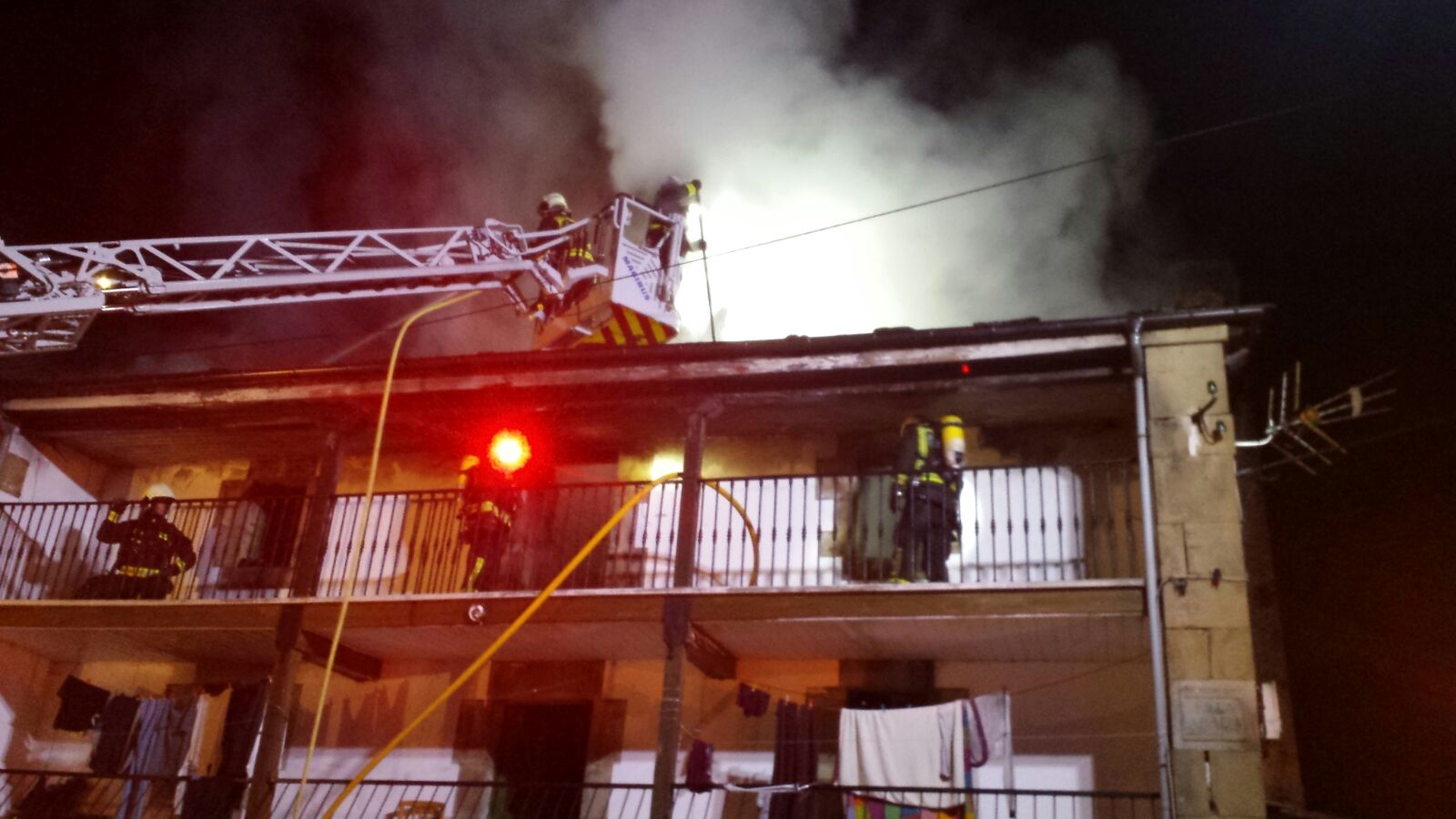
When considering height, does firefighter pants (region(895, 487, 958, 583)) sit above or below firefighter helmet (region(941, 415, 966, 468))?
below

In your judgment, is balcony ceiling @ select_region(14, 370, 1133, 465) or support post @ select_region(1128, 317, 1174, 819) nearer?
support post @ select_region(1128, 317, 1174, 819)

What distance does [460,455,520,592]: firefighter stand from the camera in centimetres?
1229

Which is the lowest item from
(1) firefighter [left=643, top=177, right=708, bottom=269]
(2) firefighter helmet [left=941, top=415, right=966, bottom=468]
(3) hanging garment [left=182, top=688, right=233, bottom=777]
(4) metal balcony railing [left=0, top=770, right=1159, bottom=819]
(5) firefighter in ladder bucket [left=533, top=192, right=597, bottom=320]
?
(4) metal balcony railing [left=0, top=770, right=1159, bottom=819]

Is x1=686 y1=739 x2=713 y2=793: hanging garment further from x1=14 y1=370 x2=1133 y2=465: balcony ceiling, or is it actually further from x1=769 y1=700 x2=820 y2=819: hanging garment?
x1=14 y1=370 x2=1133 y2=465: balcony ceiling

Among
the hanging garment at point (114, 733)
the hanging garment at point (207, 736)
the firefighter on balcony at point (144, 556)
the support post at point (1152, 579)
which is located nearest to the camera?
the support post at point (1152, 579)

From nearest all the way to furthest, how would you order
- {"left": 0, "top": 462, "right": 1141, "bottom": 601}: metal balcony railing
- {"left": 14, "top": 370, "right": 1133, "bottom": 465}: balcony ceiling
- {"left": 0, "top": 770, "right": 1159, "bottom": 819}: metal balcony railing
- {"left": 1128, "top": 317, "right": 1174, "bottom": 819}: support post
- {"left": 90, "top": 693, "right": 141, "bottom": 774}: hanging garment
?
{"left": 1128, "top": 317, "right": 1174, "bottom": 819}: support post
{"left": 0, "top": 770, "right": 1159, "bottom": 819}: metal balcony railing
{"left": 0, "top": 462, "right": 1141, "bottom": 601}: metal balcony railing
{"left": 14, "top": 370, "right": 1133, "bottom": 465}: balcony ceiling
{"left": 90, "top": 693, "right": 141, "bottom": 774}: hanging garment

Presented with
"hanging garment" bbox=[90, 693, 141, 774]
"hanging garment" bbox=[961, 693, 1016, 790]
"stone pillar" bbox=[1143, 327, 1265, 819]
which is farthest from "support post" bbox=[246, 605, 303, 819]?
"stone pillar" bbox=[1143, 327, 1265, 819]

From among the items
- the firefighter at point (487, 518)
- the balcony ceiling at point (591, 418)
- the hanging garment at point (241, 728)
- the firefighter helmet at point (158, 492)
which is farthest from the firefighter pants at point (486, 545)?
the firefighter helmet at point (158, 492)

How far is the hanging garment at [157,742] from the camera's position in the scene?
1245 centimetres

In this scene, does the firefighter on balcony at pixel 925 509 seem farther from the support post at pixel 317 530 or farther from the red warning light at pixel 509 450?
the support post at pixel 317 530

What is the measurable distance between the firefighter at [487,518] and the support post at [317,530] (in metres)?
1.44

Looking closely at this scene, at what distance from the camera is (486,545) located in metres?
12.4

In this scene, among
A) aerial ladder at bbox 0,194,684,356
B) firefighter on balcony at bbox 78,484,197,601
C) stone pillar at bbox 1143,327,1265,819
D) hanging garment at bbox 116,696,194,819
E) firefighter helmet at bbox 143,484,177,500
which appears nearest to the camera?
stone pillar at bbox 1143,327,1265,819

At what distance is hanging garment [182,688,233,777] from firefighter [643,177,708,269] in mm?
6635
